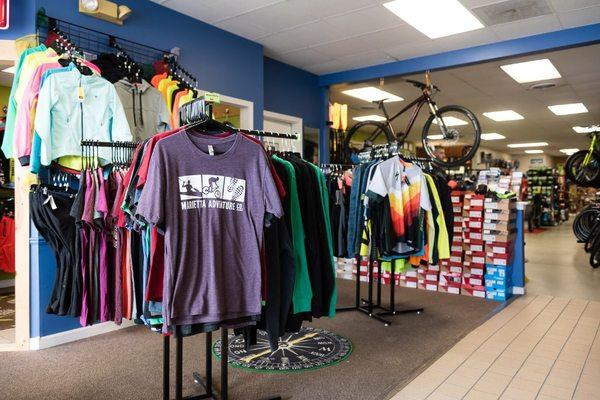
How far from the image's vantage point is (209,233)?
6.04ft

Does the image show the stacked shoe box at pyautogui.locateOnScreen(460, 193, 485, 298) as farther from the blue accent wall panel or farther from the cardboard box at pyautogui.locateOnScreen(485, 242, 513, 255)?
the blue accent wall panel

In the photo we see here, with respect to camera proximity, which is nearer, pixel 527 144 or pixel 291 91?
pixel 291 91

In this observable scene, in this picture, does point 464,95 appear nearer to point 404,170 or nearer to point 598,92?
point 598,92

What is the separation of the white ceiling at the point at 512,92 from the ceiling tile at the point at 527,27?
0.90m

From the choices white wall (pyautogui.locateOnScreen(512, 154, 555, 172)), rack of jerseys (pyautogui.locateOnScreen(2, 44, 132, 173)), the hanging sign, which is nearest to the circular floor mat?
rack of jerseys (pyautogui.locateOnScreen(2, 44, 132, 173))

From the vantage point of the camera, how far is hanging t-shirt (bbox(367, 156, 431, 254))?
3822 millimetres

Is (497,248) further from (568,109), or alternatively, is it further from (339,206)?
(568,109)

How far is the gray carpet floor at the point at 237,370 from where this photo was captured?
2.68 meters

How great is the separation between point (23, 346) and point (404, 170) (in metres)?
3.45

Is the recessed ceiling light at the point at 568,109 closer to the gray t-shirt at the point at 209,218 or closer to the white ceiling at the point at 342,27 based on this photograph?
the white ceiling at the point at 342,27

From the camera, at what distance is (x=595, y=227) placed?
303 inches

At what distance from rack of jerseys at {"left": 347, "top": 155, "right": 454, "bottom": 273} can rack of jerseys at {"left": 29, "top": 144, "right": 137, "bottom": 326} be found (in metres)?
1.95

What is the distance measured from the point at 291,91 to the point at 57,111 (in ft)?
13.4

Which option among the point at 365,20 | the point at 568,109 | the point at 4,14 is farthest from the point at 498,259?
the point at 568,109
